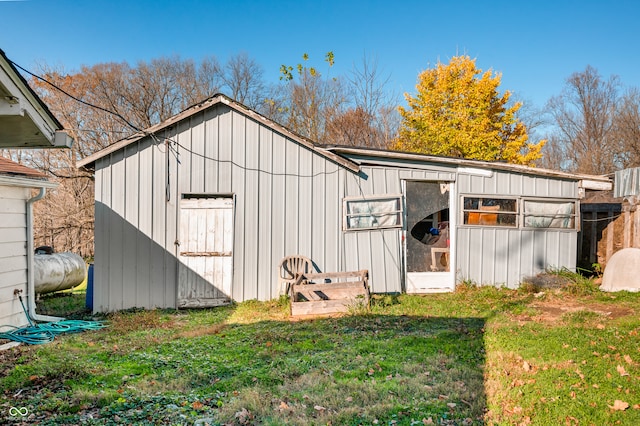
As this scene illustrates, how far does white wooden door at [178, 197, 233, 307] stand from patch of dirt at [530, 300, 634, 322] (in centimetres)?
574

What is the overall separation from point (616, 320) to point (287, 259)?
5.66 metres

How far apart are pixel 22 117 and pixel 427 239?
26.0 feet

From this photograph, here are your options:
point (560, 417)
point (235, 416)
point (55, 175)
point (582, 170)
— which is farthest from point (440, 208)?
point (582, 170)

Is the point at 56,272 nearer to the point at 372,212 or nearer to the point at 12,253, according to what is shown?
the point at 12,253

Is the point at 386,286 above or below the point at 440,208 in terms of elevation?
below

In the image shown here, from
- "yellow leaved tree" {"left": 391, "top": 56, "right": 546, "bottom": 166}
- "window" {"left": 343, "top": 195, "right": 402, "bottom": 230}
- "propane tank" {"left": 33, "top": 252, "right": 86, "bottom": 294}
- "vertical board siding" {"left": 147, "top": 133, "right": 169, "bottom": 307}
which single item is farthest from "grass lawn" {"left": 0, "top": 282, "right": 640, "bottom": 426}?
"yellow leaved tree" {"left": 391, "top": 56, "right": 546, "bottom": 166}

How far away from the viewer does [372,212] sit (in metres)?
8.71

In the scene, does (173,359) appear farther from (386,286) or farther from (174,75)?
(174,75)

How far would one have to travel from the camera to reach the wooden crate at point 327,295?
23.3 ft

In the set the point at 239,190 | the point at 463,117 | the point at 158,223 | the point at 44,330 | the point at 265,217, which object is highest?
the point at 463,117

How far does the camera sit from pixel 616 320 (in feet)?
19.9

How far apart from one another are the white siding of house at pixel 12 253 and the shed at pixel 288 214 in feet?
4.01

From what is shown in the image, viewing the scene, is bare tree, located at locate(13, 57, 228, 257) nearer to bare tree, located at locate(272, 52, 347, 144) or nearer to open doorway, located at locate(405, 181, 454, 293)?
bare tree, located at locate(272, 52, 347, 144)

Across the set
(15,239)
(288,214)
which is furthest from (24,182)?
(288,214)
